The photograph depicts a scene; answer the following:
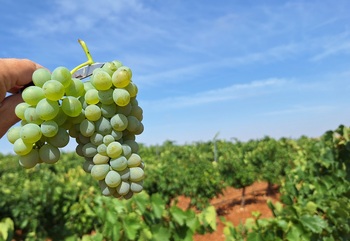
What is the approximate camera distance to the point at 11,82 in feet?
5.53

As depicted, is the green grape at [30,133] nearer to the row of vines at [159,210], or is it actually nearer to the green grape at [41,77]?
the green grape at [41,77]

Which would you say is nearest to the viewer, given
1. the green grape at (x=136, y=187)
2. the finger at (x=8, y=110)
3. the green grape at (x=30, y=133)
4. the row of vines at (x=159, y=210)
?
the green grape at (x=30, y=133)

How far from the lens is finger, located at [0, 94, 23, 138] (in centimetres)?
181

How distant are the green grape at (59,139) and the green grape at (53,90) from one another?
Result: 140 mm

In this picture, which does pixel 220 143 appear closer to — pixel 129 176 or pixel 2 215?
pixel 2 215

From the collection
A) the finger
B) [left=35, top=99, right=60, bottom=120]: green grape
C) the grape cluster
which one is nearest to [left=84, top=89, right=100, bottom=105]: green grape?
the grape cluster

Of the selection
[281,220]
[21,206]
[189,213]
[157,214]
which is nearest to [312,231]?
[281,220]

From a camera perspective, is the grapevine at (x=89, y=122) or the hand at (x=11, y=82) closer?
the grapevine at (x=89, y=122)

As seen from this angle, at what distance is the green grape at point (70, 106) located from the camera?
4.81 feet

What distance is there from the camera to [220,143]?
1873 cm

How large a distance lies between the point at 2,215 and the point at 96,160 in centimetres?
418

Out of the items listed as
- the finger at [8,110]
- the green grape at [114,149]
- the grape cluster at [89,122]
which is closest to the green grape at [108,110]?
the grape cluster at [89,122]

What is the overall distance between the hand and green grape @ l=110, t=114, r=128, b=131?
51 cm

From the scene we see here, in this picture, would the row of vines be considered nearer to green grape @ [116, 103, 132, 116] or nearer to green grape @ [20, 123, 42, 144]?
green grape @ [116, 103, 132, 116]
